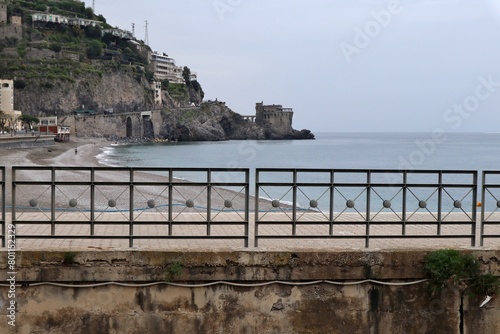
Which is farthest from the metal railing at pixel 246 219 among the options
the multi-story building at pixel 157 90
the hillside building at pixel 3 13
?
the multi-story building at pixel 157 90

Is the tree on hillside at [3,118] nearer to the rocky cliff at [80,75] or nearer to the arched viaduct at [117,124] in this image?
the arched viaduct at [117,124]

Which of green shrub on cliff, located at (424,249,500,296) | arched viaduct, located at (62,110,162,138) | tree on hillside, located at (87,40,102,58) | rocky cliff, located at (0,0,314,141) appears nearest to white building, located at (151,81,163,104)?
rocky cliff, located at (0,0,314,141)

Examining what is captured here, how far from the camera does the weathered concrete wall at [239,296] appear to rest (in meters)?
6.95

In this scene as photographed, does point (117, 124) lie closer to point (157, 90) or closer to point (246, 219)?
point (157, 90)

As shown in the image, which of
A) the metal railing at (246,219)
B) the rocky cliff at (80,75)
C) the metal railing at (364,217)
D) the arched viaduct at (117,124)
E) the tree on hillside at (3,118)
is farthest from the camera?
the rocky cliff at (80,75)

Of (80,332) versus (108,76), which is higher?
(108,76)

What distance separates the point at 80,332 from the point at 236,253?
2.05 meters

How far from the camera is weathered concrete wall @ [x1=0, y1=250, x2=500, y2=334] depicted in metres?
6.95

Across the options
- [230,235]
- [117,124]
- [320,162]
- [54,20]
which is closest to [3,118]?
[117,124]

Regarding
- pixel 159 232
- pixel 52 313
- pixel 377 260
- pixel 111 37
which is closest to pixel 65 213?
pixel 159 232

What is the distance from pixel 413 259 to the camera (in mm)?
7430

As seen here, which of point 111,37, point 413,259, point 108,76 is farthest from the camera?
point 111,37

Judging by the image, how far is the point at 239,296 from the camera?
721 centimetres

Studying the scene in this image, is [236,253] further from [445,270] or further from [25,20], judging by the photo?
[25,20]
